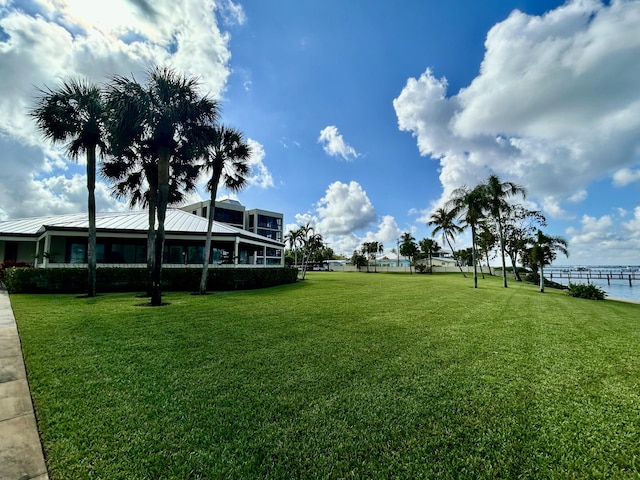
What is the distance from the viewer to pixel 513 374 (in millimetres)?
4566

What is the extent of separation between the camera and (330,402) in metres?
3.55

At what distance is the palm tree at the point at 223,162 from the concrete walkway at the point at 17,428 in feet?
33.3

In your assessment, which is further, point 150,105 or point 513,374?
point 150,105

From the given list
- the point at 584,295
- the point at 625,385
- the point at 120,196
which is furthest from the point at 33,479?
the point at 584,295

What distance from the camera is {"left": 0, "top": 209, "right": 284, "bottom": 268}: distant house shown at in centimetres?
1771

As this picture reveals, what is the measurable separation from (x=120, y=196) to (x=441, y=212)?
35208 millimetres

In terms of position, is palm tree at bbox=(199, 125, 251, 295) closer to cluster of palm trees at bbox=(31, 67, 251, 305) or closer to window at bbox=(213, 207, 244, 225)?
cluster of palm trees at bbox=(31, 67, 251, 305)

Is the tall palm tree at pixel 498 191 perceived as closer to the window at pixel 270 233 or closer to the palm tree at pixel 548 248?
the palm tree at pixel 548 248

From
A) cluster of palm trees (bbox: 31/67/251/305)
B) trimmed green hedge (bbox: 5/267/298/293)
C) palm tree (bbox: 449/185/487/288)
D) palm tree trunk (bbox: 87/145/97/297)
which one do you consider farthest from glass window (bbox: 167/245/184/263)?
palm tree (bbox: 449/185/487/288)

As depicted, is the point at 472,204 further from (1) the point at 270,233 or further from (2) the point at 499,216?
(1) the point at 270,233

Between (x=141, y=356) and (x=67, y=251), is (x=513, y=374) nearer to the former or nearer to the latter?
(x=141, y=356)

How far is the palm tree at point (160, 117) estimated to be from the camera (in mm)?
10586

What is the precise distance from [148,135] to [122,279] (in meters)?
8.61

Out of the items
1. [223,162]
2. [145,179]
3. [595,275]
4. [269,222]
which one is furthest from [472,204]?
[595,275]
